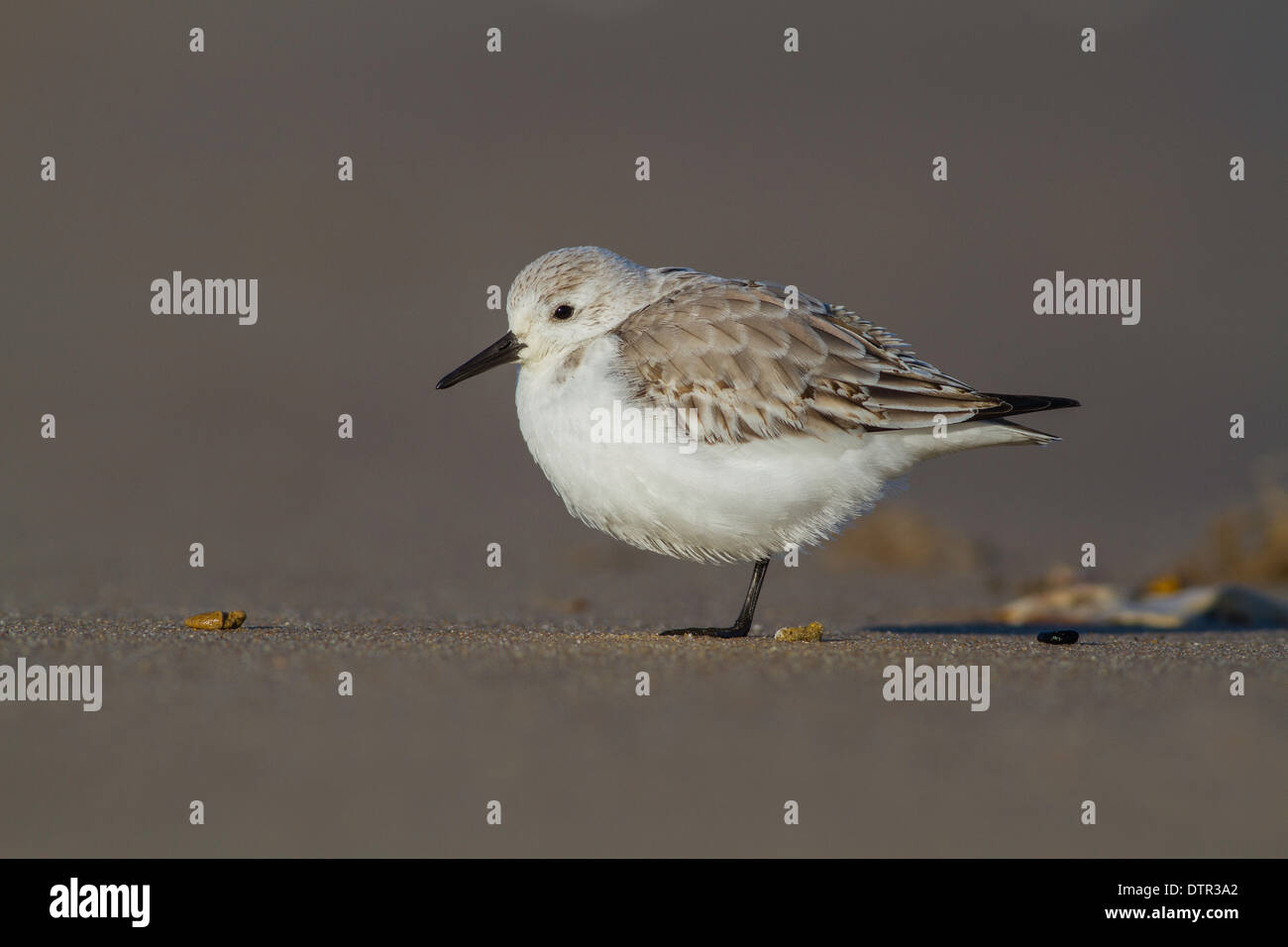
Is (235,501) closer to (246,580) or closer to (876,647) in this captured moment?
(246,580)

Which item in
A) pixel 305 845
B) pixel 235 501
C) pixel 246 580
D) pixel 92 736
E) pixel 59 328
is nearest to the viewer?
pixel 305 845

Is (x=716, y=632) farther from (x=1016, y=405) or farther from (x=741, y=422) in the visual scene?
(x=1016, y=405)

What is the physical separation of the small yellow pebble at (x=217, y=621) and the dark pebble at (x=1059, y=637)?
328 cm

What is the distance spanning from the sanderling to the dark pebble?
839 millimetres

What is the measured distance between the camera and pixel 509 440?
11.7 metres

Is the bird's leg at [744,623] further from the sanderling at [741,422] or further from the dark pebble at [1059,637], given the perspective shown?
the dark pebble at [1059,637]

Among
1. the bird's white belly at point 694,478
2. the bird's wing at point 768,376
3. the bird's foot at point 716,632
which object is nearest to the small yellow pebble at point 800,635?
the bird's foot at point 716,632

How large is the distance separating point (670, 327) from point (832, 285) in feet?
30.2

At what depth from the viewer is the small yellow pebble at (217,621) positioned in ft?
17.8

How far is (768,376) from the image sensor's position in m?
5.41

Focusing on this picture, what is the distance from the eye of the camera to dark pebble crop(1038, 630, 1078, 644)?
577 cm

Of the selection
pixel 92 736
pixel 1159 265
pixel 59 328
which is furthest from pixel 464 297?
pixel 92 736

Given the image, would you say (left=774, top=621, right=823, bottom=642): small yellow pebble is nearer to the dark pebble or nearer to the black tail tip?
the dark pebble

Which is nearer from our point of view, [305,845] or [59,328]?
[305,845]
